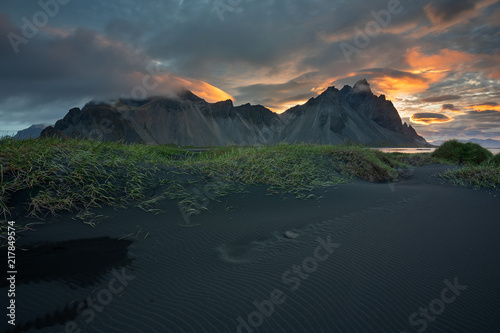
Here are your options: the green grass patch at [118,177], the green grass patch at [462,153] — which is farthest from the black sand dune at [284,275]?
the green grass patch at [462,153]

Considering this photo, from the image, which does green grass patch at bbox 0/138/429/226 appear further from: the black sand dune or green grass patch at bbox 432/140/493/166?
green grass patch at bbox 432/140/493/166

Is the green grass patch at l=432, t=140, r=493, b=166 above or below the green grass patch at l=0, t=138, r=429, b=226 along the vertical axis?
below

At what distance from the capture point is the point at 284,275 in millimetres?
2559

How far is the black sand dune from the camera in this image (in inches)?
76.9

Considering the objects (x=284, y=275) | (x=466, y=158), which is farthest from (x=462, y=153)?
(x=284, y=275)

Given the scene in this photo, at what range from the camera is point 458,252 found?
3.11 meters

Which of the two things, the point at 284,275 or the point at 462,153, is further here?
the point at 462,153

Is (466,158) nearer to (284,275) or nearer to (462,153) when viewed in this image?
(462,153)

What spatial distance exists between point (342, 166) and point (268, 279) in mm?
6699

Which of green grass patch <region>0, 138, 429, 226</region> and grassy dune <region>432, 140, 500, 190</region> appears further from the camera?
grassy dune <region>432, 140, 500, 190</region>

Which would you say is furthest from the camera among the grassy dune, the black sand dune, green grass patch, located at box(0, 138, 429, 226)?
the grassy dune

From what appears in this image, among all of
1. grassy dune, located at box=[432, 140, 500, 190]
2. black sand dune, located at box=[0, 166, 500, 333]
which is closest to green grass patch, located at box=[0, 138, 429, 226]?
black sand dune, located at box=[0, 166, 500, 333]

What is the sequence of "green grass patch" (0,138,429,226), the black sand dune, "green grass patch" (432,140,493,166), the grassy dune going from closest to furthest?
the black sand dune, "green grass patch" (0,138,429,226), the grassy dune, "green grass patch" (432,140,493,166)

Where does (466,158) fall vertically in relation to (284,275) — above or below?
below
